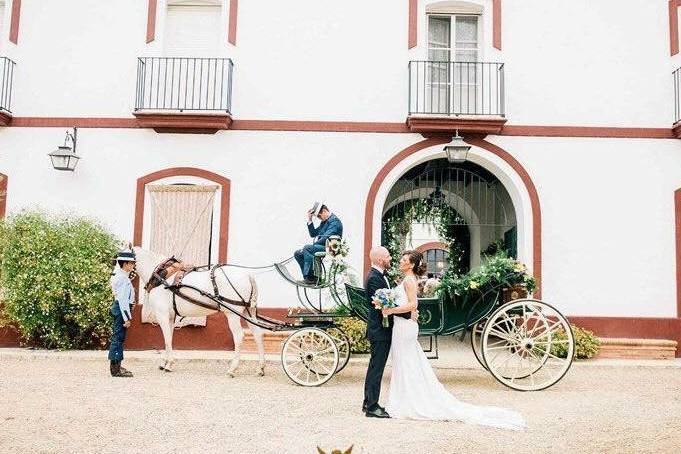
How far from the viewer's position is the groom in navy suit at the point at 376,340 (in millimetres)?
5984

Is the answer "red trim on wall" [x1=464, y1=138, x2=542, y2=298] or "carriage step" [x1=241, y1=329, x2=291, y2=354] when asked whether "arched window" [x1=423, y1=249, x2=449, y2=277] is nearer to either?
"red trim on wall" [x1=464, y1=138, x2=542, y2=298]

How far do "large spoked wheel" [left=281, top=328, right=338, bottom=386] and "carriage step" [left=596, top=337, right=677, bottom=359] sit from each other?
5308 millimetres

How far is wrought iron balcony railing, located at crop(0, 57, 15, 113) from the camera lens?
445 inches

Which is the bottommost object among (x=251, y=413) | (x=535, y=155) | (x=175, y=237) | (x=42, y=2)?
(x=251, y=413)

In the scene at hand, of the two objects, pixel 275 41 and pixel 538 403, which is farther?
pixel 275 41

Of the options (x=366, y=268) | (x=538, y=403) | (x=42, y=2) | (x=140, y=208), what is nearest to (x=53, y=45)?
(x=42, y=2)

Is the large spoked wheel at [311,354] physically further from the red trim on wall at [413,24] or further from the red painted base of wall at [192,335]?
the red trim on wall at [413,24]

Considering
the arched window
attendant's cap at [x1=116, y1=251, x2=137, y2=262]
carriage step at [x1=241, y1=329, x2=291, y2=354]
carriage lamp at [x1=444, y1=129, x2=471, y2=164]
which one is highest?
carriage lamp at [x1=444, y1=129, x2=471, y2=164]

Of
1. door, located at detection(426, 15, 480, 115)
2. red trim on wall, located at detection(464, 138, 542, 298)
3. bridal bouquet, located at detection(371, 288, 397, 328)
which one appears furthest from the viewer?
door, located at detection(426, 15, 480, 115)

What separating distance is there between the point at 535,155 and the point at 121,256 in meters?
7.70

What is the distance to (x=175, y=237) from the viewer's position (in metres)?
11.1

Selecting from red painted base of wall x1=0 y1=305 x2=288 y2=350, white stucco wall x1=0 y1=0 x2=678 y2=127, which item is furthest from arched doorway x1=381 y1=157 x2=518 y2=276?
red painted base of wall x1=0 y1=305 x2=288 y2=350

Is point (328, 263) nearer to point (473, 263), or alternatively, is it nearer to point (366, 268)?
point (366, 268)

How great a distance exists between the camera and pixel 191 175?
11.2 meters
